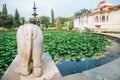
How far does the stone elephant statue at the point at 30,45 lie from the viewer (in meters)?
1.85

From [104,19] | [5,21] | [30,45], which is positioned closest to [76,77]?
[30,45]

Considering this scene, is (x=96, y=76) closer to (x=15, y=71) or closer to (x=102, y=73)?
(x=102, y=73)

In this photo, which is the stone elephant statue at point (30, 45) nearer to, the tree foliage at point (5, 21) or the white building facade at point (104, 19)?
the white building facade at point (104, 19)

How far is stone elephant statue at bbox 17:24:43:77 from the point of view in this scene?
1851 mm

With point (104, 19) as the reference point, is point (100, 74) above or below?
below

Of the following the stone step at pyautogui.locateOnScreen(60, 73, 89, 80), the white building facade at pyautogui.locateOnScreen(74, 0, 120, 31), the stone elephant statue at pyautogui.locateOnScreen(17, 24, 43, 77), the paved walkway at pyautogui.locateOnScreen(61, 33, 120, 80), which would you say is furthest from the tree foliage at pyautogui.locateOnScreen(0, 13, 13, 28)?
the stone elephant statue at pyautogui.locateOnScreen(17, 24, 43, 77)

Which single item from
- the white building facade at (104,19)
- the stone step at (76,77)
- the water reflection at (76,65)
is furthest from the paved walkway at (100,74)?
the white building facade at (104,19)

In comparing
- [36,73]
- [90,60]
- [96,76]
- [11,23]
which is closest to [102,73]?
[96,76]

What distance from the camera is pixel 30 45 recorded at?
1.85m

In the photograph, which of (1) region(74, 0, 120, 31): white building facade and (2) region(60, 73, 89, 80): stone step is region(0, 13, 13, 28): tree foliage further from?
(2) region(60, 73, 89, 80): stone step

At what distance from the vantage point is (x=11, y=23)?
1180 inches

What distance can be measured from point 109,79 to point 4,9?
38082 mm

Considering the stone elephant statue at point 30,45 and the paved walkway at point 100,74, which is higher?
the stone elephant statue at point 30,45

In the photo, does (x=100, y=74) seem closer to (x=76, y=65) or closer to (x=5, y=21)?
(x=76, y=65)
